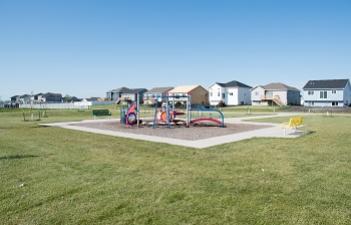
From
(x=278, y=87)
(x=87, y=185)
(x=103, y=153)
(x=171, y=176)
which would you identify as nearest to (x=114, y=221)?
(x=87, y=185)

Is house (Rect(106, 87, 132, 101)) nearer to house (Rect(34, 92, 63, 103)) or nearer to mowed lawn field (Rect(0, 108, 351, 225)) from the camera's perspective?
→ house (Rect(34, 92, 63, 103))

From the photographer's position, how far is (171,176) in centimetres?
676

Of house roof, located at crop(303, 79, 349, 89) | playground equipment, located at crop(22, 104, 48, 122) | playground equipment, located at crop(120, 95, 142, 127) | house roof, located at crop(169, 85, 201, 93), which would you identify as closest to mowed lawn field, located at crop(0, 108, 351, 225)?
playground equipment, located at crop(120, 95, 142, 127)

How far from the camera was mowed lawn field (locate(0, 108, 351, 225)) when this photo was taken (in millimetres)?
4605

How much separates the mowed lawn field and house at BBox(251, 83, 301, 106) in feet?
212

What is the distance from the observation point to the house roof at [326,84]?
59.8 m

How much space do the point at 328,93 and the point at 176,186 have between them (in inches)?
2475

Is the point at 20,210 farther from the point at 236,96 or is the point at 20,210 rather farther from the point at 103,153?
the point at 236,96

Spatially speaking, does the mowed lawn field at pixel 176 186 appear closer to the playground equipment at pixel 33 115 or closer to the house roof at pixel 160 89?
the playground equipment at pixel 33 115

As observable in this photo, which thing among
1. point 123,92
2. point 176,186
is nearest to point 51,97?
point 123,92

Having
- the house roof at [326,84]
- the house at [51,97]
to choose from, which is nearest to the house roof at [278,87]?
the house roof at [326,84]

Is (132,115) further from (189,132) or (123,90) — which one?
(123,90)

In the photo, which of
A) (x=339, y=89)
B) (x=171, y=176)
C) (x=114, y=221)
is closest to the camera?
(x=114, y=221)

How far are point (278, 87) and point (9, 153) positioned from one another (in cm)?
6987
